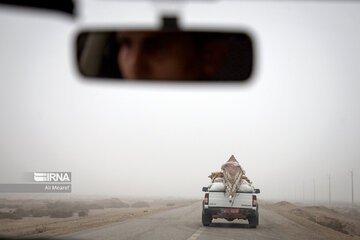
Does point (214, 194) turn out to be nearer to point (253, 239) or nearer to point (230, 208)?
point (230, 208)

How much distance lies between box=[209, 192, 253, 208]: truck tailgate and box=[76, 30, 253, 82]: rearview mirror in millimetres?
14229

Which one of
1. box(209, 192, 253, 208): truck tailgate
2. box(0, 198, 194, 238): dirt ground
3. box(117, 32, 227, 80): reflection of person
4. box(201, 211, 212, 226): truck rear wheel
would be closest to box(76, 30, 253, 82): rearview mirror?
box(117, 32, 227, 80): reflection of person

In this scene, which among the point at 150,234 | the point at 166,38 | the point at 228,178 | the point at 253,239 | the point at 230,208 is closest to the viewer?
the point at 166,38

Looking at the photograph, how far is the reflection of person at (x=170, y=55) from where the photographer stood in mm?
4035

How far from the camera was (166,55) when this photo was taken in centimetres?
411

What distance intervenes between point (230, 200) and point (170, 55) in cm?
1474

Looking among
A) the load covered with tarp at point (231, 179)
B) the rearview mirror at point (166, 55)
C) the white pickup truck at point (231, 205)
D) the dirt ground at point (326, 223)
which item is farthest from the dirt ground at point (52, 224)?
the rearview mirror at point (166, 55)

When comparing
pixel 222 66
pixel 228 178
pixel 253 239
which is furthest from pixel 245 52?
pixel 228 178

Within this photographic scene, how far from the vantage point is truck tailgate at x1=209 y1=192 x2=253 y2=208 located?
18.1 meters

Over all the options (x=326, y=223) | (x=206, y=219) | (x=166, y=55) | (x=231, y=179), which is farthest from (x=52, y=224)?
(x=166, y=55)

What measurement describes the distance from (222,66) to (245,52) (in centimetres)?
26

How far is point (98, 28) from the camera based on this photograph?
164 inches

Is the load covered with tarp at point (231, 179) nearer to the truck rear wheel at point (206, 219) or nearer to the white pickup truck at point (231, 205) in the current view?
the white pickup truck at point (231, 205)

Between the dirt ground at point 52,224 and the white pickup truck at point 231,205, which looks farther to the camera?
the white pickup truck at point 231,205
